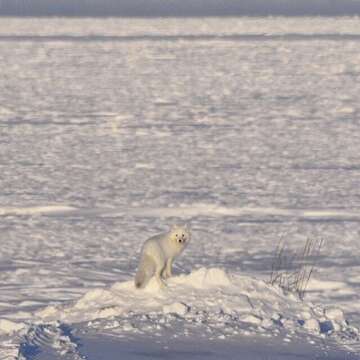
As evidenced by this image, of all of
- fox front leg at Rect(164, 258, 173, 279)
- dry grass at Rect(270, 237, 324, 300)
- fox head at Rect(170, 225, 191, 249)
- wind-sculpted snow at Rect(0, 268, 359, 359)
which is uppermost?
dry grass at Rect(270, 237, 324, 300)

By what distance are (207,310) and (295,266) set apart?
2227 mm

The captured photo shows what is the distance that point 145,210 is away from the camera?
380 inches

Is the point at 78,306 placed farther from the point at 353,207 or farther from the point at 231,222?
the point at 353,207

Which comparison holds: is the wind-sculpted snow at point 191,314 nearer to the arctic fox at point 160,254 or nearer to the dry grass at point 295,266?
the arctic fox at point 160,254

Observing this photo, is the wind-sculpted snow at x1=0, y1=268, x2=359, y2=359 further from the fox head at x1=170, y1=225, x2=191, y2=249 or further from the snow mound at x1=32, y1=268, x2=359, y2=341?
the fox head at x1=170, y1=225, x2=191, y2=249

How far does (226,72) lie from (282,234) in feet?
49.8

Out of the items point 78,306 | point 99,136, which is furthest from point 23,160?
point 78,306

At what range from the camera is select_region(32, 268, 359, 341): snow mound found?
545 cm

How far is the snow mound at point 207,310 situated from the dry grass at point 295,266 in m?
0.46

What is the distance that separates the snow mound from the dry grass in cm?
46

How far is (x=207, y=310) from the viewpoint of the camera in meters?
5.61

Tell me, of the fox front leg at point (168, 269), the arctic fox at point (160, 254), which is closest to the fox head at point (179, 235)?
the arctic fox at point (160, 254)

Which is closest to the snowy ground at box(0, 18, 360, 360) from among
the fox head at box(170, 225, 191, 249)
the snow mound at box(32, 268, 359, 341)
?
the snow mound at box(32, 268, 359, 341)

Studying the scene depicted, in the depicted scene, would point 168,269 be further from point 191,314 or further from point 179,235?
point 191,314
